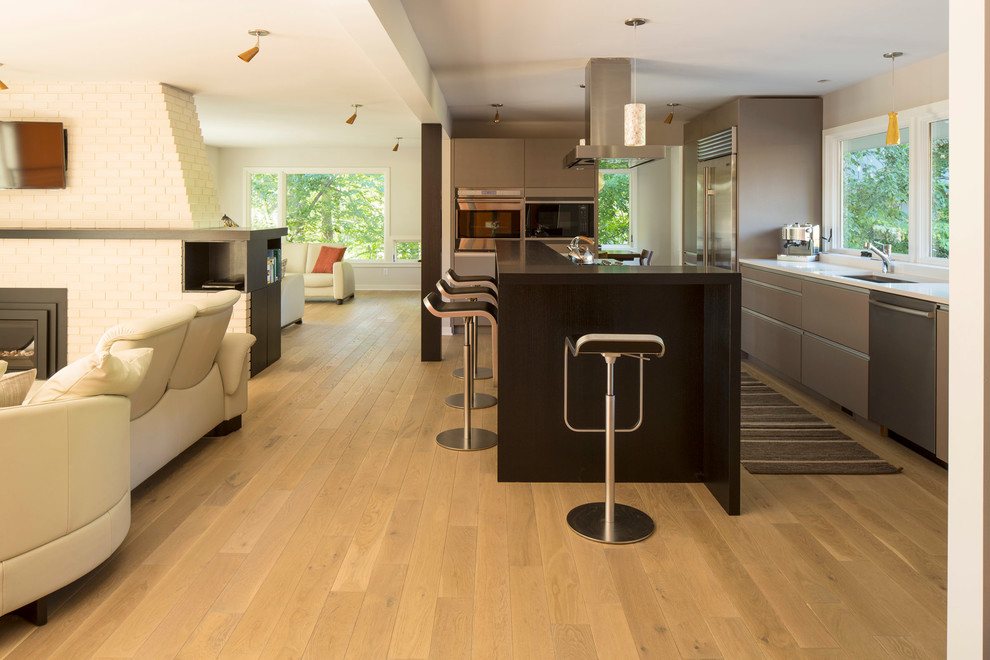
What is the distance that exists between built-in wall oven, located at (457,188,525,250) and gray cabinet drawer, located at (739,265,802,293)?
2.74 meters

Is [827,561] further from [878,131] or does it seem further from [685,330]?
[878,131]

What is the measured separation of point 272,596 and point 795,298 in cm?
439

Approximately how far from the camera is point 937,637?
234 centimetres

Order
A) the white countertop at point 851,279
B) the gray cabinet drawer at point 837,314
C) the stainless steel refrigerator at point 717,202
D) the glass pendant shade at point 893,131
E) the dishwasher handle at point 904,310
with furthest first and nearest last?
the stainless steel refrigerator at point 717,202
the glass pendant shade at point 893,131
the gray cabinet drawer at point 837,314
the white countertop at point 851,279
the dishwasher handle at point 904,310

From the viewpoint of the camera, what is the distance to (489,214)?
8867mm

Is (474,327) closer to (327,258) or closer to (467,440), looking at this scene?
(467,440)

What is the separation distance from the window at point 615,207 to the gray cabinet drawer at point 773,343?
217 inches

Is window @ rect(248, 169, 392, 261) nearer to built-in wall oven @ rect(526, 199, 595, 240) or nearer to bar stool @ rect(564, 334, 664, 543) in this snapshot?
built-in wall oven @ rect(526, 199, 595, 240)

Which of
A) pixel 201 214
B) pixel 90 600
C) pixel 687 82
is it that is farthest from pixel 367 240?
pixel 90 600

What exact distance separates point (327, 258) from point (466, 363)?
305 inches

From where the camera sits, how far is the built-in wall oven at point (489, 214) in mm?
8852

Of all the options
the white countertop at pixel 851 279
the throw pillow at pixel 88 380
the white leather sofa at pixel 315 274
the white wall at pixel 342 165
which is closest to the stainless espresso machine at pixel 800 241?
the white countertop at pixel 851 279

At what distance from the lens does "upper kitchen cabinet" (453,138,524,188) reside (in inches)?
347

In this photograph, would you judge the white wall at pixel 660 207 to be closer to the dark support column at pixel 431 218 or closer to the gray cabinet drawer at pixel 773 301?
the gray cabinet drawer at pixel 773 301
